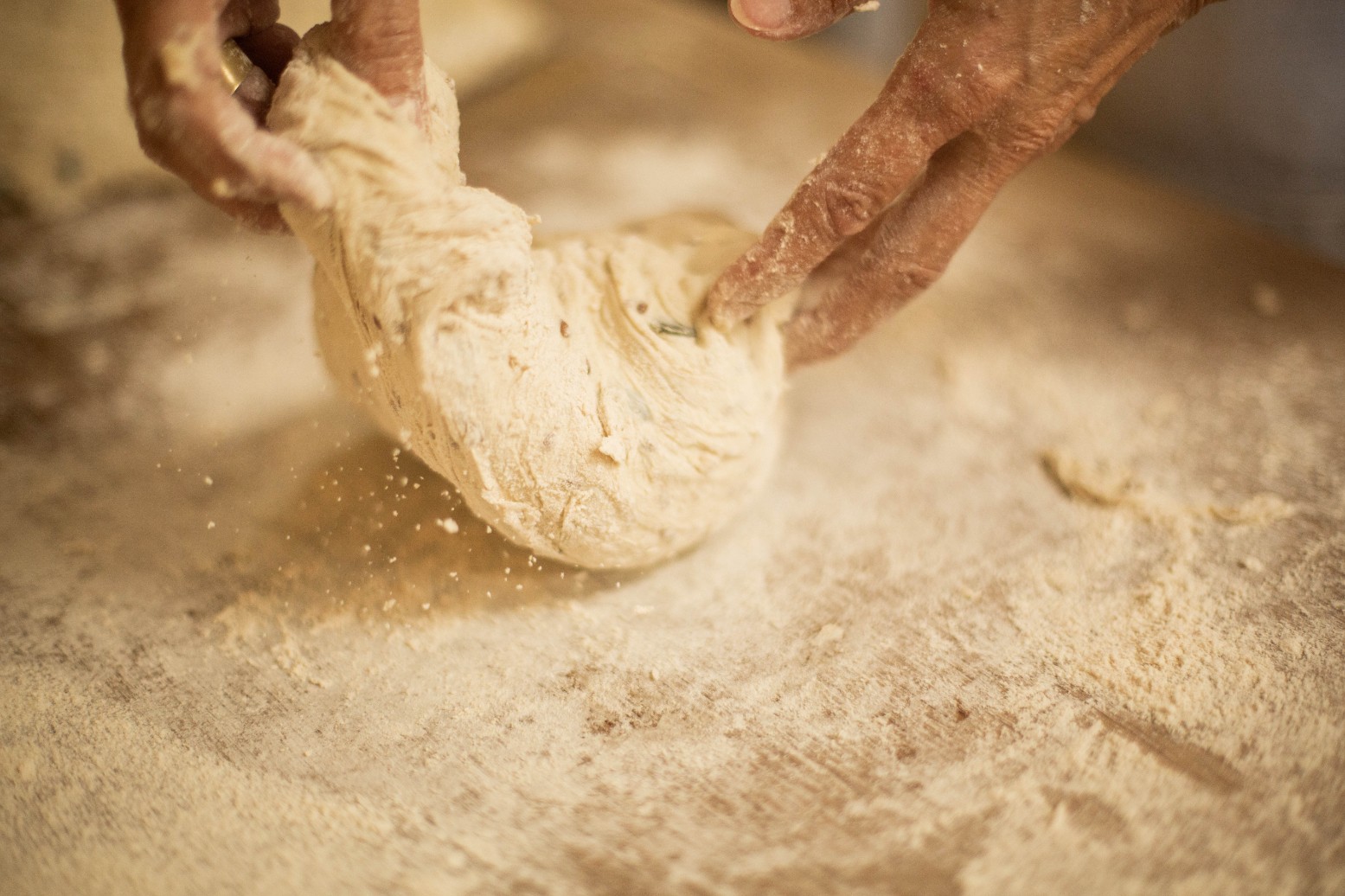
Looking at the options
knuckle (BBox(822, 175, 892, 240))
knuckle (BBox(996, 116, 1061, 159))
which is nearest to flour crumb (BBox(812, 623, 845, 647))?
knuckle (BBox(822, 175, 892, 240))

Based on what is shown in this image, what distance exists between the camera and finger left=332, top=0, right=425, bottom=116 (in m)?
0.89

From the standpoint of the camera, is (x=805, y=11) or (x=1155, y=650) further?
(x=805, y=11)

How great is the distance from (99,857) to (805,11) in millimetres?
1277

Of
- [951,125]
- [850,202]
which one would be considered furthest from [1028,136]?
[850,202]

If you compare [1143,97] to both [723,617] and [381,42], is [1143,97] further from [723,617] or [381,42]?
[381,42]

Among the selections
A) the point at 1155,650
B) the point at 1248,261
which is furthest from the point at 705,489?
the point at 1248,261

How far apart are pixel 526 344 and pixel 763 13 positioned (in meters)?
0.59

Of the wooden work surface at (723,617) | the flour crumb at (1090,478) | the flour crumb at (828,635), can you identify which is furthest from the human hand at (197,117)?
the flour crumb at (1090,478)

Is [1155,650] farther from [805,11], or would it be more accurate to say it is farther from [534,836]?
[805,11]

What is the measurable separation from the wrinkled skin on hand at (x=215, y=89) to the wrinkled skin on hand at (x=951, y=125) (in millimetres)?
450

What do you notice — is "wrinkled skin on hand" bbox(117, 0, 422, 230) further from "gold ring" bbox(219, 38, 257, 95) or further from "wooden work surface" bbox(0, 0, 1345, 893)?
"wooden work surface" bbox(0, 0, 1345, 893)

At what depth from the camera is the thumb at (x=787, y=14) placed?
118 centimetres

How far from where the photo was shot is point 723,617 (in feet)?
3.76

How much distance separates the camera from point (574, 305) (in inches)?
42.4
